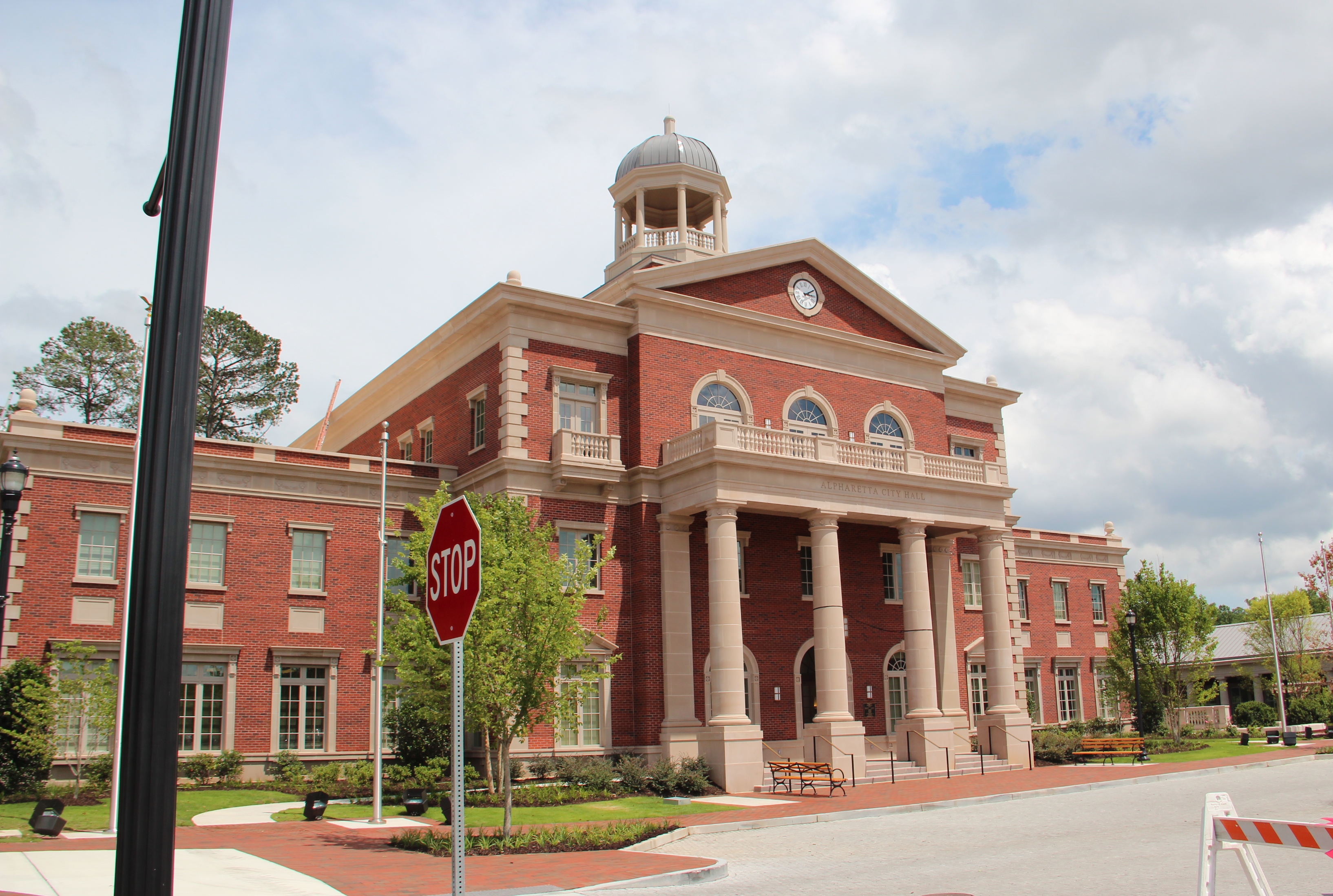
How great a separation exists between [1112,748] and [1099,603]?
698 inches

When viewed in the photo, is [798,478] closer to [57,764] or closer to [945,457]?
[945,457]

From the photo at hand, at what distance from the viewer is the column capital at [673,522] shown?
32344mm

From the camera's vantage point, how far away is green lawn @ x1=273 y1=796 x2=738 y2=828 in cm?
2217

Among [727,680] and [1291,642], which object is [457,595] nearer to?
[727,680]

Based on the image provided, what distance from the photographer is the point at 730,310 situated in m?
35.4

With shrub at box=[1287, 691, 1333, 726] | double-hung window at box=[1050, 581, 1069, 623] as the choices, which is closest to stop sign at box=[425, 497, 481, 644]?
double-hung window at box=[1050, 581, 1069, 623]

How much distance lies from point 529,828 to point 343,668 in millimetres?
13969

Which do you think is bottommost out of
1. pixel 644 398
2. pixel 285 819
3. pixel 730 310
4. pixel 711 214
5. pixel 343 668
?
pixel 285 819

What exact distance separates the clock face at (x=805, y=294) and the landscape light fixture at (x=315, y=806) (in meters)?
23.1

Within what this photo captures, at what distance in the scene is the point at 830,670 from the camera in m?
31.0

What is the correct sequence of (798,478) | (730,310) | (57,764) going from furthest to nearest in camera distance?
(730,310) < (798,478) < (57,764)

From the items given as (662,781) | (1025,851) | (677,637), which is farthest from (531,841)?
(677,637)

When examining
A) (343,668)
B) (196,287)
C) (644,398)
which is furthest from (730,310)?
(196,287)

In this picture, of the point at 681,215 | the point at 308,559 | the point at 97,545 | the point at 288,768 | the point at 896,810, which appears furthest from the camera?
the point at 681,215
